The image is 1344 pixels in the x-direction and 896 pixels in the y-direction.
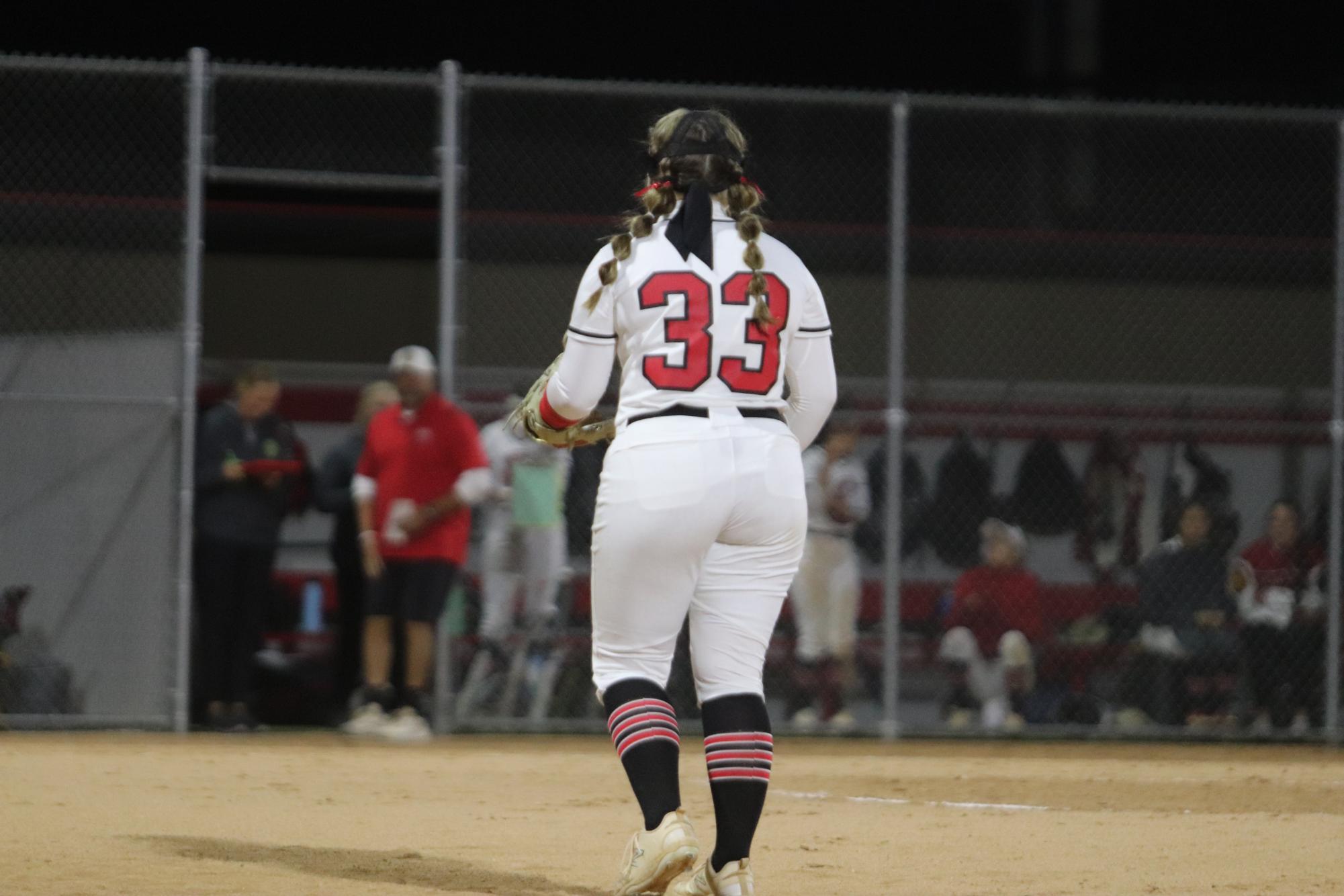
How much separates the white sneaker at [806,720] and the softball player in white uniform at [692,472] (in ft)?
18.1

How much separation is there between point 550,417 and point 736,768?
39.8 inches

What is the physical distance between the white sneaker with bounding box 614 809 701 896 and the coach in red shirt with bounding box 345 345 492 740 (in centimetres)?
508

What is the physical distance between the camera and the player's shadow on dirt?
16.8 ft

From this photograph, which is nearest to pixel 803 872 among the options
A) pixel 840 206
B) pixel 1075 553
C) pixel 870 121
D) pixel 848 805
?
pixel 848 805

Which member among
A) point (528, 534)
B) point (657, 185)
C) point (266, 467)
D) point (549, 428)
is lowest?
point (528, 534)

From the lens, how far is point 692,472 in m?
4.59

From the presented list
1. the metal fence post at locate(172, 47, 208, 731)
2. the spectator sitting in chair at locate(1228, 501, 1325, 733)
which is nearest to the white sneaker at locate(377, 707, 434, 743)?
the metal fence post at locate(172, 47, 208, 731)

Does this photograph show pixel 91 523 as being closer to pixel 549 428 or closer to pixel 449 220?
pixel 449 220

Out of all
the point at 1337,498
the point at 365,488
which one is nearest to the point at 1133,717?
the point at 1337,498

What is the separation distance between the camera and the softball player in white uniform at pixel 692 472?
462 cm

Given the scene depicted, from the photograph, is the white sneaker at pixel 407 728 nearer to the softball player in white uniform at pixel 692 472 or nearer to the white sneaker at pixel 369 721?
the white sneaker at pixel 369 721

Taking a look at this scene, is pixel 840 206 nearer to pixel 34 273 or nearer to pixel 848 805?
pixel 34 273

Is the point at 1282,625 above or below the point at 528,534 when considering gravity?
below

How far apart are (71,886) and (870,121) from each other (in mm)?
16988
